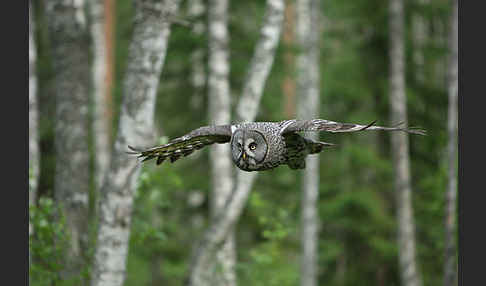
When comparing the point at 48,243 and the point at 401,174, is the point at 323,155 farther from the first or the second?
the point at 48,243

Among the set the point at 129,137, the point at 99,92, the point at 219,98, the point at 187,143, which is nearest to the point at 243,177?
the point at 187,143

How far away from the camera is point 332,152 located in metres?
16.0

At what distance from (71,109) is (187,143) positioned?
9.32ft

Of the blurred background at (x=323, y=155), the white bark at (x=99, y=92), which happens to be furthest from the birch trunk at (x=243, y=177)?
the white bark at (x=99, y=92)

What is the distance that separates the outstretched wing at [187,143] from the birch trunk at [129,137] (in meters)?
0.36

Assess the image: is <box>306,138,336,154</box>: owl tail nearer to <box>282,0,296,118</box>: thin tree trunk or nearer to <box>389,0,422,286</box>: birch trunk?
<box>389,0,422,286</box>: birch trunk

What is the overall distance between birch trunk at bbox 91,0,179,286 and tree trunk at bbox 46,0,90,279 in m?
1.85

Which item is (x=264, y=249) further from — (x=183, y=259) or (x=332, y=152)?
(x=332, y=152)

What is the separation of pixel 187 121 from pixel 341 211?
4539mm

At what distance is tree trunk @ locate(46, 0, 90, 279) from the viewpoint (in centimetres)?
842

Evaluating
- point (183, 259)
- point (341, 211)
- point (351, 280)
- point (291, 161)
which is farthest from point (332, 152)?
point (291, 161)

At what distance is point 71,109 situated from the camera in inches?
337

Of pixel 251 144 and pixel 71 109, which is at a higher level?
pixel 71 109

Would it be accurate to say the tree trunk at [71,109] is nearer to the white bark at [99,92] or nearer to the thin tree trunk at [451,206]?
the white bark at [99,92]
